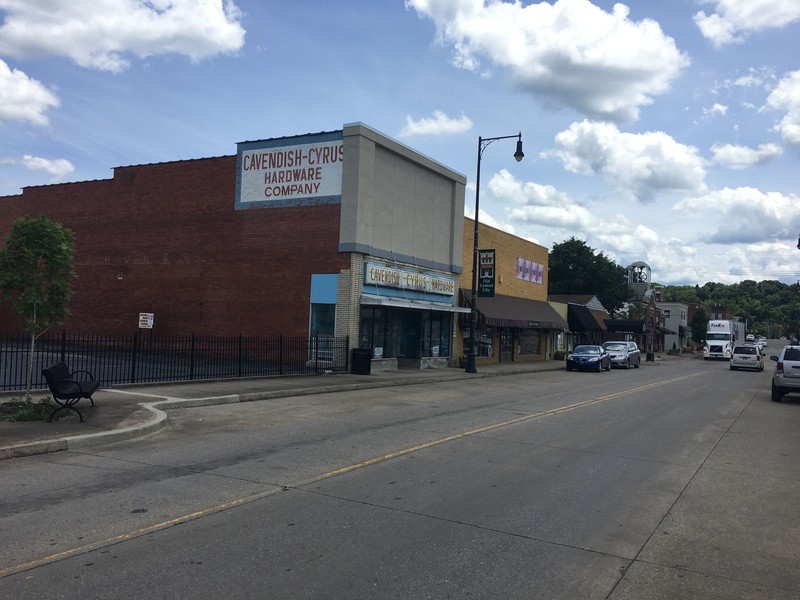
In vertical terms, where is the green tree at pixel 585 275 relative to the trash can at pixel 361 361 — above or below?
above

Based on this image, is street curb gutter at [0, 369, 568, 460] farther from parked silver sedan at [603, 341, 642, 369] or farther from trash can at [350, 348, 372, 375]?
parked silver sedan at [603, 341, 642, 369]

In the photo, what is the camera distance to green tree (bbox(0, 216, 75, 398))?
1119 centimetres

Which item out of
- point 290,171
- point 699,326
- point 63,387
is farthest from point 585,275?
point 63,387

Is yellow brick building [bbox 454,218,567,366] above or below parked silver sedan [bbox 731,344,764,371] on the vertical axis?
above

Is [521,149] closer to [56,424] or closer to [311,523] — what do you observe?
[56,424]

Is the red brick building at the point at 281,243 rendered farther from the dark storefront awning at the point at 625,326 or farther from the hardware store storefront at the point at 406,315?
the dark storefront awning at the point at 625,326

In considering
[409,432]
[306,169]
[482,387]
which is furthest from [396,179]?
[409,432]

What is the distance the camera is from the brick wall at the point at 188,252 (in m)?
24.8

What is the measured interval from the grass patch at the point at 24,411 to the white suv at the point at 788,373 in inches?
761

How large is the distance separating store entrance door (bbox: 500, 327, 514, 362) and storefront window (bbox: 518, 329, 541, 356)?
1.27 metres

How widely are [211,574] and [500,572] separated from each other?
216 cm

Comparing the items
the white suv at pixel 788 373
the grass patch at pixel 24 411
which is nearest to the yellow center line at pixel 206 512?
the grass patch at pixel 24 411

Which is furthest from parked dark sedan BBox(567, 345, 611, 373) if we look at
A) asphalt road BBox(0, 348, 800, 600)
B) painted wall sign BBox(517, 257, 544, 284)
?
asphalt road BBox(0, 348, 800, 600)

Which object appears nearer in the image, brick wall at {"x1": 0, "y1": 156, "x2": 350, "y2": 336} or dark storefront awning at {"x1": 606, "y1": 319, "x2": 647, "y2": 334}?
brick wall at {"x1": 0, "y1": 156, "x2": 350, "y2": 336}
